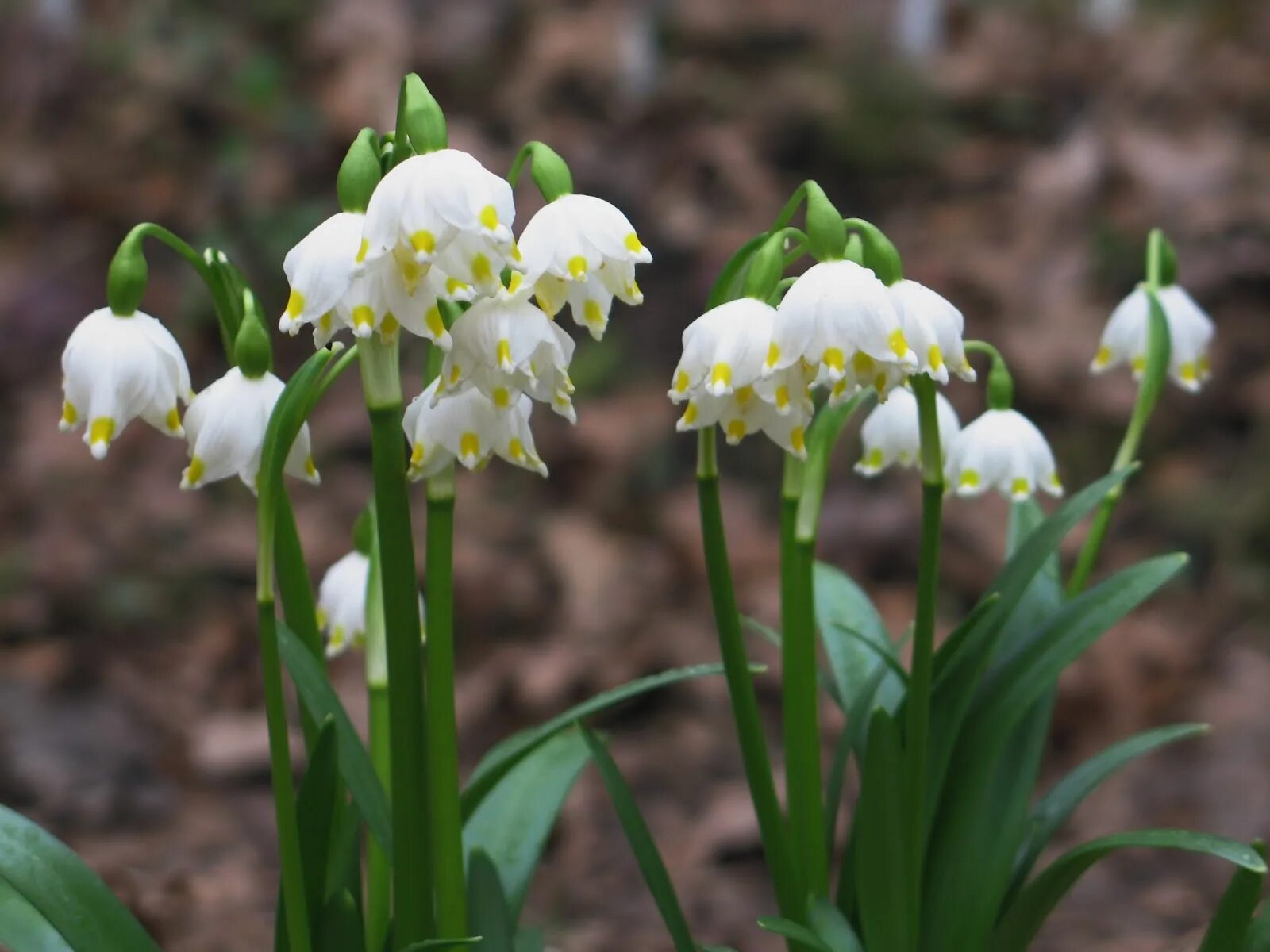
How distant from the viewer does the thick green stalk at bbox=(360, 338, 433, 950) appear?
42.8 inches

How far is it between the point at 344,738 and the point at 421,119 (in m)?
0.61

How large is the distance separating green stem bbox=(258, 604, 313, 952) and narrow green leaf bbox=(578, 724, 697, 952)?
0.30 meters

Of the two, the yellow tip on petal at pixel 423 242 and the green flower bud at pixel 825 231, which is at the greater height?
the green flower bud at pixel 825 231

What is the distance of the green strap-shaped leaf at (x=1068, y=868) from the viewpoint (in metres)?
1.28

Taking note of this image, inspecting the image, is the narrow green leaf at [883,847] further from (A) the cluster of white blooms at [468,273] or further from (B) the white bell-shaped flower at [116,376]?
(B) the white bell-shaped flower at [116,376]

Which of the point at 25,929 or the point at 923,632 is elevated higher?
the point at 923,632

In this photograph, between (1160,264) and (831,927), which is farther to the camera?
(1160,264)

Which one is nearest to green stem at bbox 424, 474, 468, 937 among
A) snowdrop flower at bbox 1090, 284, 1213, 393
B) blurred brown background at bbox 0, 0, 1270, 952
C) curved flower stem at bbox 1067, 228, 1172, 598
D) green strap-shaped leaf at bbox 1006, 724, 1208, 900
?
green strap-shaped leaf at bbox 1006, 724, 1208, 900

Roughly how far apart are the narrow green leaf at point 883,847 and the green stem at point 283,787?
1.64ft

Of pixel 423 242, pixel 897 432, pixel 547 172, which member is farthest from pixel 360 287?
pixel 897 432

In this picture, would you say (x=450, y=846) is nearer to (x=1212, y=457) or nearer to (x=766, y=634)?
(x=766, y=634)

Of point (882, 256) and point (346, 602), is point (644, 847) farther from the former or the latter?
point (882, 256)

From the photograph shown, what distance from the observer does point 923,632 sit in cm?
121

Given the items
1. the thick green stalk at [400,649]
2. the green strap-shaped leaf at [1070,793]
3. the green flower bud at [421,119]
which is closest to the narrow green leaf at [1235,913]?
the green strap-shaped leaf at [1070,793]
